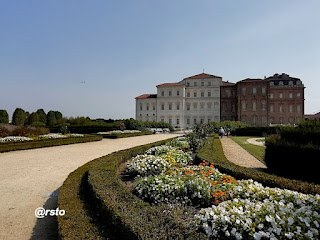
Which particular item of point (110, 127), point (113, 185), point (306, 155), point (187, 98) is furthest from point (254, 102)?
point (113, 185)

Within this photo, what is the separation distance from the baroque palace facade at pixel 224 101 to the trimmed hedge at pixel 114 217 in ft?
141

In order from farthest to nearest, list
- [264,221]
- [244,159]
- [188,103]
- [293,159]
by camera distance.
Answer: [188,103] < [244,159] < [293,159] < [264,221]

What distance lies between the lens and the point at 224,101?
152 ft

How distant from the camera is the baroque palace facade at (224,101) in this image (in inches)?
1671

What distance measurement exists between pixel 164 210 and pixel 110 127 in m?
23.6

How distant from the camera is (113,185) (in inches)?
141

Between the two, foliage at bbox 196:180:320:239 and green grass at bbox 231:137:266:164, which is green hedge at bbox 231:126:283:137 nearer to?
green grass at bbox 231:137:266:164

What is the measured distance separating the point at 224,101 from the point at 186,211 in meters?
46.0

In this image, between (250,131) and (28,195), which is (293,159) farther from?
(250,131)

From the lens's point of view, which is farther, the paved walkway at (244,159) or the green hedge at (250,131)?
the green hedge at (250,131)

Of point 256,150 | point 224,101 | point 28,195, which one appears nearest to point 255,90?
point 224,101

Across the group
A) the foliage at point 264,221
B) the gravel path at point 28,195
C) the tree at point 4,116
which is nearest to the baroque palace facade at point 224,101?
the tree at point 4,116

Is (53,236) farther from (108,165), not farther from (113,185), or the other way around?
(108,165)

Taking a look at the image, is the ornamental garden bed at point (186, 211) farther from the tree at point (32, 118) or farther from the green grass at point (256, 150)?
the tree at point (32, 118)
